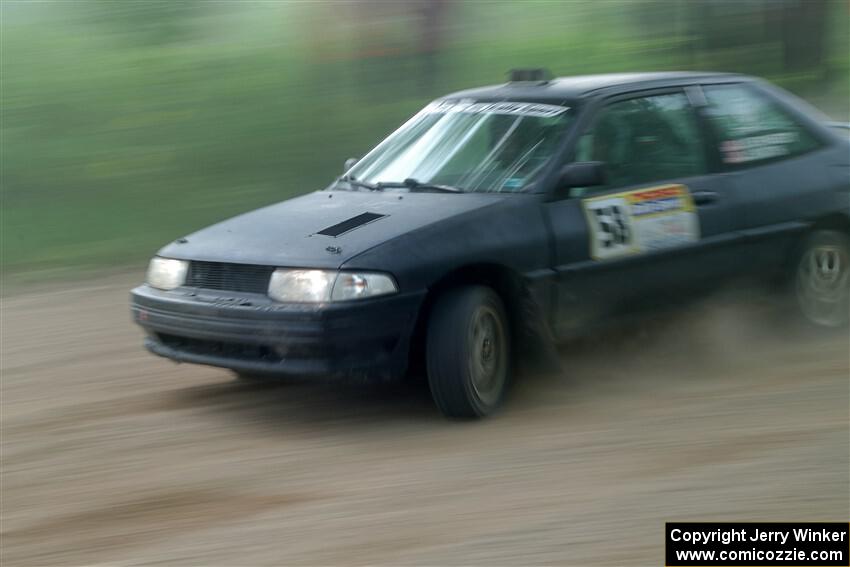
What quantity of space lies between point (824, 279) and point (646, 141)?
1571 millimetres

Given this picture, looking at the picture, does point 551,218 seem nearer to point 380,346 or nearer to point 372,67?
point 380,346

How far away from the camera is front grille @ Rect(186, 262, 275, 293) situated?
5.33 meters

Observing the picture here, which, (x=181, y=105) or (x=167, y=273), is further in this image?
(x=181, y=105)

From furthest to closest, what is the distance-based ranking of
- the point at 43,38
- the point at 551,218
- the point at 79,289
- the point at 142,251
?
the point at 43,38 < the point at 142,251 < the point at 79,289 < the point at 551,218

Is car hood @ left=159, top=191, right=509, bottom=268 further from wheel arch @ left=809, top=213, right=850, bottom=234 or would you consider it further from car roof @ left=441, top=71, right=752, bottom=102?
wheel arch @ left=809, top=213, right=850, bottom=234

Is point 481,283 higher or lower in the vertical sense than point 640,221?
lower

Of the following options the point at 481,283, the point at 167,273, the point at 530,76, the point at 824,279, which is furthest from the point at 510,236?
the point at 824,279

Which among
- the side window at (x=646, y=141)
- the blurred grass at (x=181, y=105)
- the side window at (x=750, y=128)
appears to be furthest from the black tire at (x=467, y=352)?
the blurred grass at (x=181, y=105)

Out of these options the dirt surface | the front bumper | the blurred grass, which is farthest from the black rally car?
the blurred grass

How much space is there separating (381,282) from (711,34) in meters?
13.9

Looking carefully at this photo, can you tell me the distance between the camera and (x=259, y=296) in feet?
17.4

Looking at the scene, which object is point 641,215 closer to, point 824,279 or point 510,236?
point 510,236

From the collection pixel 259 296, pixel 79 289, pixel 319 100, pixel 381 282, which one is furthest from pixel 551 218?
pixel 319 100

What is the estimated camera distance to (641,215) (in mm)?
6070
